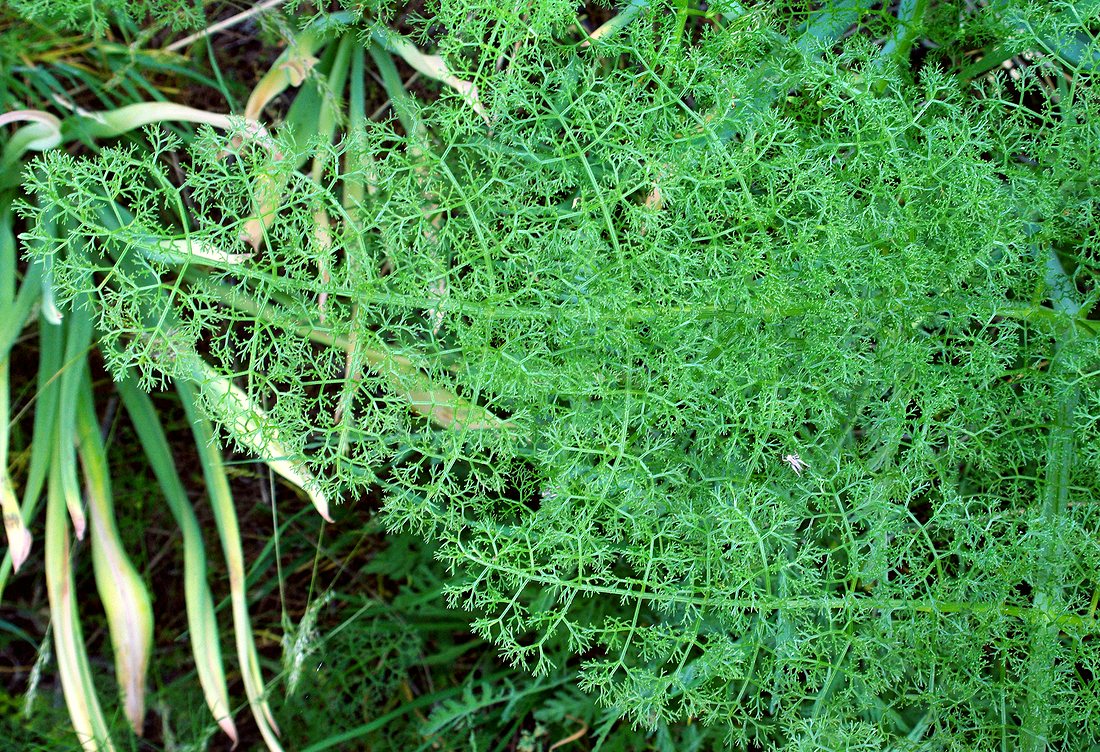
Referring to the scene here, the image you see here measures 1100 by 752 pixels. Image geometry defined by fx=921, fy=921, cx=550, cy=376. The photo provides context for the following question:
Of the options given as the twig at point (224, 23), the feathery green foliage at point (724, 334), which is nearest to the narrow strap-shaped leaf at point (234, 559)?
the feathery green foliage at point (724, 334)

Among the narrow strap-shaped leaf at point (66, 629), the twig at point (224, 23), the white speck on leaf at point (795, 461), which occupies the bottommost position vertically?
the narrow strap-shaped leaf at point (66, 629)

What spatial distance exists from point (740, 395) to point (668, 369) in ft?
0.41

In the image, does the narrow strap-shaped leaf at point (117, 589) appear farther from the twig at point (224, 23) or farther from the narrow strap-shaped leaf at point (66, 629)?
the twig at point (224, 23)

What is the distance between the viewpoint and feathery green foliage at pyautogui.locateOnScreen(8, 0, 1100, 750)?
Answer: 1.45m

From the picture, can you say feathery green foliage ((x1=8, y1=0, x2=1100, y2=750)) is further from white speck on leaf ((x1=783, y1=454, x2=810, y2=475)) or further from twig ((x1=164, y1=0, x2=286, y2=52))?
twig ((x1=164, y1=0, x2=286, y2=52))

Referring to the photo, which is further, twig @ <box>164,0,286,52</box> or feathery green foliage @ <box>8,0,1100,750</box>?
twig @ <box>164,0,286,52</box>

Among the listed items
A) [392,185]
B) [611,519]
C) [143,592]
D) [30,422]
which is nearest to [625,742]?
[611,519]

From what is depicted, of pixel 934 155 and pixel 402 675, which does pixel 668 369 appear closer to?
Answer: pixel 934 155

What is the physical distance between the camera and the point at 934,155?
1.48 meters

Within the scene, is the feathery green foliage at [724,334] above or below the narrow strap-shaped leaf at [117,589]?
above

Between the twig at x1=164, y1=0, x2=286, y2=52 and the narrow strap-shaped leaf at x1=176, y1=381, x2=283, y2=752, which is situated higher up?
the twig at x1=164, y1=0, x2=286, y2=52

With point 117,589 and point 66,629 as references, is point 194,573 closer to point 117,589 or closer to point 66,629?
point 117,589

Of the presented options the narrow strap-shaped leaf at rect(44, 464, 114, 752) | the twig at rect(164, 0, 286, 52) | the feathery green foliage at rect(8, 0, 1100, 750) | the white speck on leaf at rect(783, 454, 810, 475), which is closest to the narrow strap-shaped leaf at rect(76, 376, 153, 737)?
the narrow strap-shaped leaf at rect(44, 464, 114, 752)

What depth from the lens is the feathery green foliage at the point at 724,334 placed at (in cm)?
145
